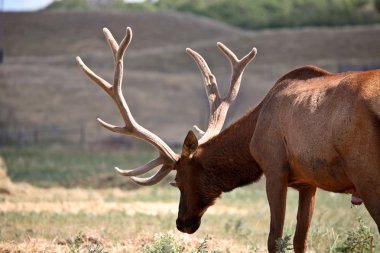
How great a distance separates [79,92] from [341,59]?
16933mm

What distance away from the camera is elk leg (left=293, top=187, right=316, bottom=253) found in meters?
8.74

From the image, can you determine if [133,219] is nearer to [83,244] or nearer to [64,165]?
[83,244]

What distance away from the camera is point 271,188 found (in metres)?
8.20

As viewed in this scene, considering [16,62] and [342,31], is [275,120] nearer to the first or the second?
[16,62]

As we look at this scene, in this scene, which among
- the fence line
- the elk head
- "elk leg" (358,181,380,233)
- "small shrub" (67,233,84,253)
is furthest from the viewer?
the fence line

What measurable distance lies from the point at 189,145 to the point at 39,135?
93.5 feet

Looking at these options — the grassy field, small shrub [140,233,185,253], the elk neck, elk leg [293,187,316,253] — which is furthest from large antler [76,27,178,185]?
elk leg [293,187,316,253]

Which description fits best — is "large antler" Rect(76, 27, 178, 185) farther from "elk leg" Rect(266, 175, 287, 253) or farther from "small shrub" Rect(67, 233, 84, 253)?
"elk leg" Rect(266, 175, 287, 253)

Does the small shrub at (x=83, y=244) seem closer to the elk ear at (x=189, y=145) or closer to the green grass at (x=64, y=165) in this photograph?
the elk ear at (x=189, y=145)

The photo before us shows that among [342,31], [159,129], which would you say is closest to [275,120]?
[159,129]

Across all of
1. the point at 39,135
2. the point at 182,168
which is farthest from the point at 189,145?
the point at 39,135

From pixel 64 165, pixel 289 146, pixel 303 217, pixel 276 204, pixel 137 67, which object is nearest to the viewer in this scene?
pixel 289 146

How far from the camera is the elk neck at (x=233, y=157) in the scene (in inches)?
356

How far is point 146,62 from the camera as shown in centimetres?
5475
